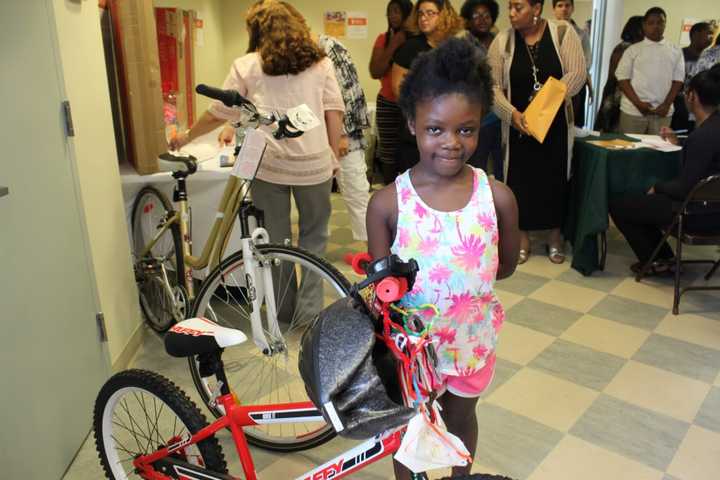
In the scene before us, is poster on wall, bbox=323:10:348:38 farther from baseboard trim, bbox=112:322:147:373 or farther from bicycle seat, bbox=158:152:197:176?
baseboard trim, bbox=112:322:147:373

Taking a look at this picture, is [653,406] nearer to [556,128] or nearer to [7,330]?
[556,128]

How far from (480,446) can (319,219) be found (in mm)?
1124

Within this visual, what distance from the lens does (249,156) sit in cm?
A: 194

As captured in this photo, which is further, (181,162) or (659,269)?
(659,269)

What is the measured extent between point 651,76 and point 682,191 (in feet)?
6.55

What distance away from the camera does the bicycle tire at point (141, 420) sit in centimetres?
136

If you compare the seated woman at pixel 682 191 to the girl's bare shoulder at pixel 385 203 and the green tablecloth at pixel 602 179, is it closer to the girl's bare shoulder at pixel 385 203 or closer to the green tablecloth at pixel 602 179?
the green tablecloth at pixel 602 179

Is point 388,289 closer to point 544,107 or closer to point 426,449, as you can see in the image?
point 426,449

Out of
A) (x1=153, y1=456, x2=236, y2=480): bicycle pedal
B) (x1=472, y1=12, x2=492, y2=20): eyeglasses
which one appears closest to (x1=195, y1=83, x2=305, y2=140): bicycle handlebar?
(x1=153, y1=456, x2=236, y2=480): bicycle pedal

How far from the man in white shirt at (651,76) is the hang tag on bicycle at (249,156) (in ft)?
12.0

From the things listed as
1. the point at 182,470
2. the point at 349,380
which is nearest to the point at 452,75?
the point at 349,380

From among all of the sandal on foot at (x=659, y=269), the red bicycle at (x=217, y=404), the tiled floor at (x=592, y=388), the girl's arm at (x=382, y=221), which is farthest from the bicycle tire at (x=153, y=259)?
the sandal on foot at (x=659, y=269)

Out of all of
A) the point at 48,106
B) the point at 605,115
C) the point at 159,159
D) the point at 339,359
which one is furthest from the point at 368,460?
the point at 605,115

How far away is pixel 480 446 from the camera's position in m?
1.96
